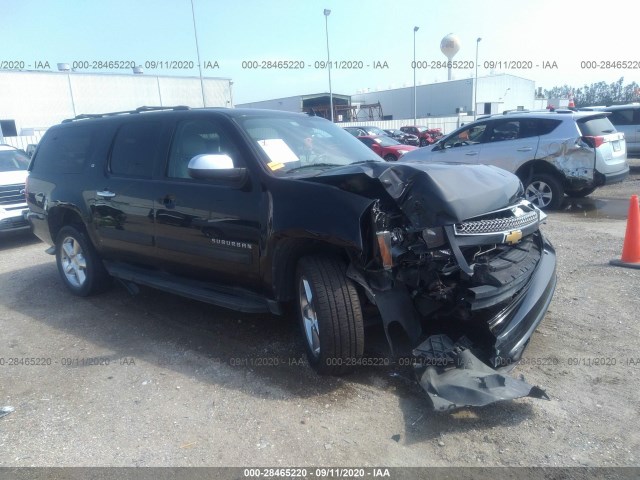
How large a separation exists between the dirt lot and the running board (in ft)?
1.37

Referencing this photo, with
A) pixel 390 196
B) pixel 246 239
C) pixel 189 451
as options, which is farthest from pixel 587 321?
pixel 189 451

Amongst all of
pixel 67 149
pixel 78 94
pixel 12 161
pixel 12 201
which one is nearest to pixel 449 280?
pixel 67 149

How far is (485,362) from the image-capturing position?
11.0ft

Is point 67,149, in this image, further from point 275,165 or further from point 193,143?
point 275,165

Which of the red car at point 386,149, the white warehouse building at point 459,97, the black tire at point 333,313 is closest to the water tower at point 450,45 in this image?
the white warehouse building at point 459,97

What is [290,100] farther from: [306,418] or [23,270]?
[306,418]

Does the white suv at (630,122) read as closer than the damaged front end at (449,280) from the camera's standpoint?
No

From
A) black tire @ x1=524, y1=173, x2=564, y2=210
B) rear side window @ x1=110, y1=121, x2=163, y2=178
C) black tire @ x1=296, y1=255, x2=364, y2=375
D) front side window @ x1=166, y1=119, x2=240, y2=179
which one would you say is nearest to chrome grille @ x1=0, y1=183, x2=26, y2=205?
rear side window @ x1=110, y1=121, x2=163, y2=178

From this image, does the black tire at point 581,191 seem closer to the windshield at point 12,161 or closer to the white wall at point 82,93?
the windshield at point 12,161

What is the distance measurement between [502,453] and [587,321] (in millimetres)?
2097

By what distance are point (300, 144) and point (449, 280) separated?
1768 mm

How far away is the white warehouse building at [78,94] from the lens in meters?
33.3

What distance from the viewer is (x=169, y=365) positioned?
3.94 metres

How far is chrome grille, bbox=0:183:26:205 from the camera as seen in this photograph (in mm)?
8742
